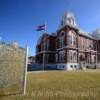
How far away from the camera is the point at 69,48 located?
29031mm

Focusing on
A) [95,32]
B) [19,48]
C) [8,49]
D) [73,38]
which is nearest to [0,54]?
[8,49]

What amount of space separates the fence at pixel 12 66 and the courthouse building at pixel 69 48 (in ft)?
73.3

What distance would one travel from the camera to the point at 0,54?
630 centimetres

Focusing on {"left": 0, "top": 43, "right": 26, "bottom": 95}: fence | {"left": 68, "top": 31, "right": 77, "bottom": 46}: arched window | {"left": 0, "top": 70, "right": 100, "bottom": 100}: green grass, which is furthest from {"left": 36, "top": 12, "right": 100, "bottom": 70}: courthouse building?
{"left": 0, "top": 43, "right": 26, "bottom": 95}: fence

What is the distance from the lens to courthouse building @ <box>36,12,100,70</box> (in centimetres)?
2927

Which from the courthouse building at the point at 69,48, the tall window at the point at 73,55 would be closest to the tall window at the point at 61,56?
the courthouse building at the point at 69,48

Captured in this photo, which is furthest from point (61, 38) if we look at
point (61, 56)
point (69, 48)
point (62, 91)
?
point (62, 91)

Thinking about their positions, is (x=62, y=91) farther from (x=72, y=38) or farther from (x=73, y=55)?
(x=72, y=38)

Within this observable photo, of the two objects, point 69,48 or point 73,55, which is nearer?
point 69,48

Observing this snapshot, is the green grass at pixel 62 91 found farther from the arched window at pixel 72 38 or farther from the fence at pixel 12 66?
the arched window at pixel 72 38

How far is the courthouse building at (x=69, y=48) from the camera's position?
2927 centimetres

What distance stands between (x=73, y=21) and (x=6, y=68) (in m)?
30.3

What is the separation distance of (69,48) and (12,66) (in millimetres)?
23324

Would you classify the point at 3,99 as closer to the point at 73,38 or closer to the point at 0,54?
the point at 0,54
